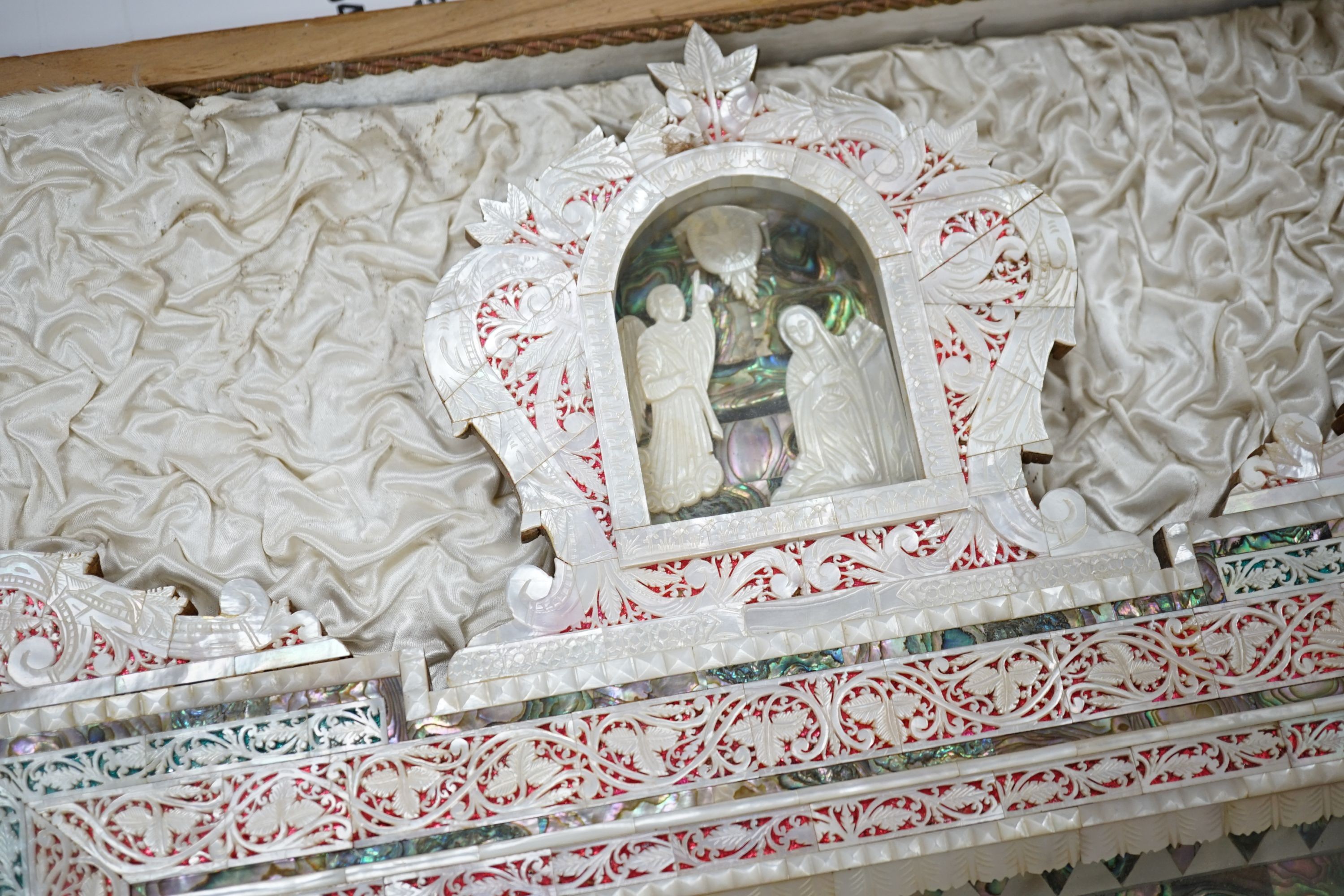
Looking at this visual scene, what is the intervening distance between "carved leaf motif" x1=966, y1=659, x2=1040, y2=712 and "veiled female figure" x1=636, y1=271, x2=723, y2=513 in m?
0.81

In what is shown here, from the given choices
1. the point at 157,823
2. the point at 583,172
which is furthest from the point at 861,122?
the point at 157,823

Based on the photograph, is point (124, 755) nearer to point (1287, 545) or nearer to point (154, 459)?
point (154, 459)

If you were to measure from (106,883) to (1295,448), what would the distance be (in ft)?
9.80

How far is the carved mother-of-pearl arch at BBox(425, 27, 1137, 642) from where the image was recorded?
2.96 metres

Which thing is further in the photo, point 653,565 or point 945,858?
point 653,565

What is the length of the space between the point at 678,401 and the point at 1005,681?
1089 mm

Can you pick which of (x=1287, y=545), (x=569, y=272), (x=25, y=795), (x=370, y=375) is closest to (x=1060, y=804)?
(x=1287, y=545)

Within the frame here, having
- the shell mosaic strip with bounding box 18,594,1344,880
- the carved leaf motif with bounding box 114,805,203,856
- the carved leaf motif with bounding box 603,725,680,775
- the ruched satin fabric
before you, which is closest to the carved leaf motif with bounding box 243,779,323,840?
the shell mosaic strip with bounding box 18,594,1344,880

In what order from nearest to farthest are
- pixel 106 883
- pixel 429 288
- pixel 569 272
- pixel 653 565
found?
pixel 106 883 → pixel 653 565 → pixel 569 272 → pixel 429 288

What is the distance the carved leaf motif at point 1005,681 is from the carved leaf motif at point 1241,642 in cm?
43

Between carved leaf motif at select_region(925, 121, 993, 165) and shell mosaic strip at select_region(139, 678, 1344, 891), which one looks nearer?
shell mosaic strip at select_region(139, 678, 1344, 891)

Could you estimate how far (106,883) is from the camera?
8.80 ft

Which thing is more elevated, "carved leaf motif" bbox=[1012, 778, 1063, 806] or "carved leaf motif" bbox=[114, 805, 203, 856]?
"carved leaf motif" bbox=[114, 805, 203, 856]

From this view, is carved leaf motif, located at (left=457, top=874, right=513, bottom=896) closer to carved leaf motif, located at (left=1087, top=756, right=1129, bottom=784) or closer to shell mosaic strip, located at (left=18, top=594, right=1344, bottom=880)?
shell mosaic strip, located at (left=18, top=594, right=1344, bottom=880)
